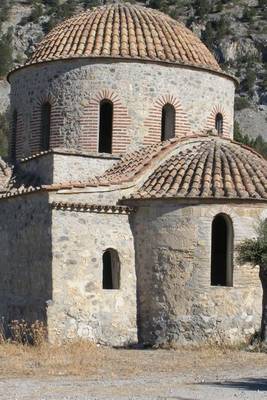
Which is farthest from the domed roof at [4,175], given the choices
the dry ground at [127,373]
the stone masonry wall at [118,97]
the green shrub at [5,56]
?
the green shrub at [5,56]

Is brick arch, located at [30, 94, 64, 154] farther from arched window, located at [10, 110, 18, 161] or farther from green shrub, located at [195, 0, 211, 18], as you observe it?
green shrub, located at [195, 0, 211, 18]

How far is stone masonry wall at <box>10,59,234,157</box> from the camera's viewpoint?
63.7ft

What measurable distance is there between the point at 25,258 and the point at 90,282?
185 centimetres

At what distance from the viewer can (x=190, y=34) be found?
21.6m

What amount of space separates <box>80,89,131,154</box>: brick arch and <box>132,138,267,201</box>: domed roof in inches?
73.6

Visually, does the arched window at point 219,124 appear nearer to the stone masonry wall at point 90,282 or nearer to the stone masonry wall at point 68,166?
the stone masonry wall at point 68,166

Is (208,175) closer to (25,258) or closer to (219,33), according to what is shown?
(25,258)

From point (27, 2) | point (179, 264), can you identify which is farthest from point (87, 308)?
point (27, 2)

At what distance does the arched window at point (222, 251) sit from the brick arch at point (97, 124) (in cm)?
371

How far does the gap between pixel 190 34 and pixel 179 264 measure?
26.3ft

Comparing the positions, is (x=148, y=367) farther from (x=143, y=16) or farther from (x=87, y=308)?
(x=143, y=16)

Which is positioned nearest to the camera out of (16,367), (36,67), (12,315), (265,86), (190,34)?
(16,367)

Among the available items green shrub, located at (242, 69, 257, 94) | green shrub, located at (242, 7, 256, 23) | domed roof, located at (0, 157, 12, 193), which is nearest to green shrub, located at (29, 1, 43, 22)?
green shrub, located at (242, 7, 256, 23)

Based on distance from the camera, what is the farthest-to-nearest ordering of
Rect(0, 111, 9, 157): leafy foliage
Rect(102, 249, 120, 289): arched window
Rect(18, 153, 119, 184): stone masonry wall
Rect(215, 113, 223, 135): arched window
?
Rect(0, 111, 9, 157): leafy foliage → Rect(215, 113, 223, 135): arched window → Rect(18, 153, 119, 184): stone masonry wall → Rect(102, 249, 120, 289): arched window
